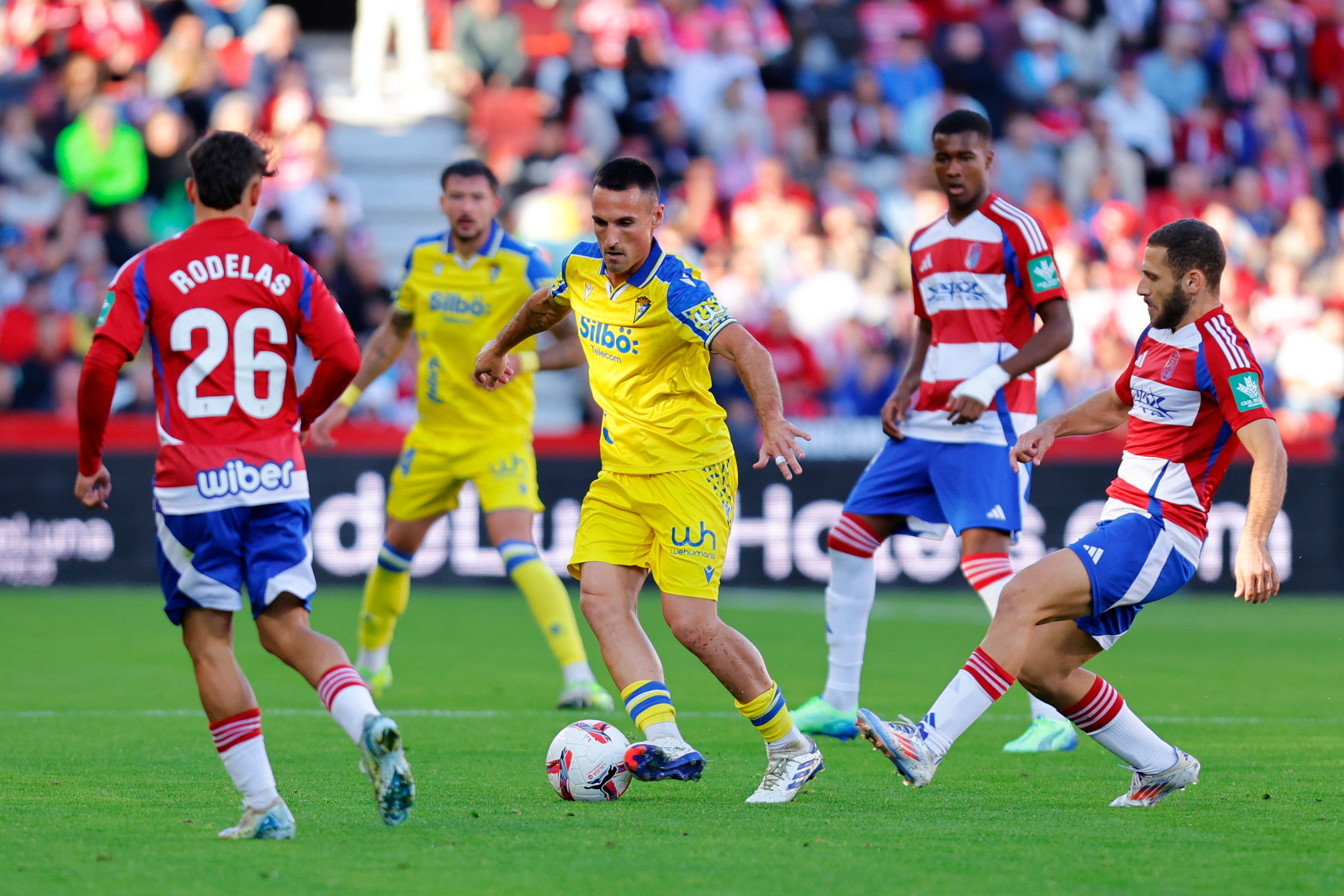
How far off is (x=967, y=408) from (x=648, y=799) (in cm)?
209

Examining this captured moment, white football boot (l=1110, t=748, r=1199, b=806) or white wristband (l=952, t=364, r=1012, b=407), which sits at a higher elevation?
white wristband (l=952, t=364, r=1012, b=407)

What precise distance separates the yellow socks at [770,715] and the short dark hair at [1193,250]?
192 centimetres

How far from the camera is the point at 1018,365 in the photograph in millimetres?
6766

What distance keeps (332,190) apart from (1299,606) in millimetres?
10226

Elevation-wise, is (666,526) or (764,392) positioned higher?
(764,392)

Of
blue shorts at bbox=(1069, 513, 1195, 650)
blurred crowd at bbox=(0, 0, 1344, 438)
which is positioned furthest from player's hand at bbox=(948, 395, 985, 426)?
blurred crowd at bbox=(0, 0, 1344, 438)

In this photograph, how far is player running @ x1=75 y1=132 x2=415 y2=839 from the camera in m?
4.86

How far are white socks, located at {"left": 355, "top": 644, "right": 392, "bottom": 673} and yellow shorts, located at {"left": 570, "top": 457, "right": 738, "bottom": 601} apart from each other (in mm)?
2960

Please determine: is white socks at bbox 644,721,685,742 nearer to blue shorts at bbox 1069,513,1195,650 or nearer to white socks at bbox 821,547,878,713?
→ blue shorts at bbox 1069,513,1195,650

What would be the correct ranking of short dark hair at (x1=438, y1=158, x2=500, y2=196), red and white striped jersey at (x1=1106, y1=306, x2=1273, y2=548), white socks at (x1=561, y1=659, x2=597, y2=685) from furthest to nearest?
short dark hair at (x1=438, y1=158, x2=500, y2=196) → white socks at (x1=561, y1=659, x2=597, y2=685) → red and white striped jersey at (x1=1106, y1=306, x2=1273, y2=548)

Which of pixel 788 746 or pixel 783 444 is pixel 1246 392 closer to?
pixel 783 444

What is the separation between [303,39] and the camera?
2094 cm

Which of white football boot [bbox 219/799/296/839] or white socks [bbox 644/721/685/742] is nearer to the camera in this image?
white football boot [bbox 219/799/296/839]

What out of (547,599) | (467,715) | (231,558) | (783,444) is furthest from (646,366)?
(547,599)
